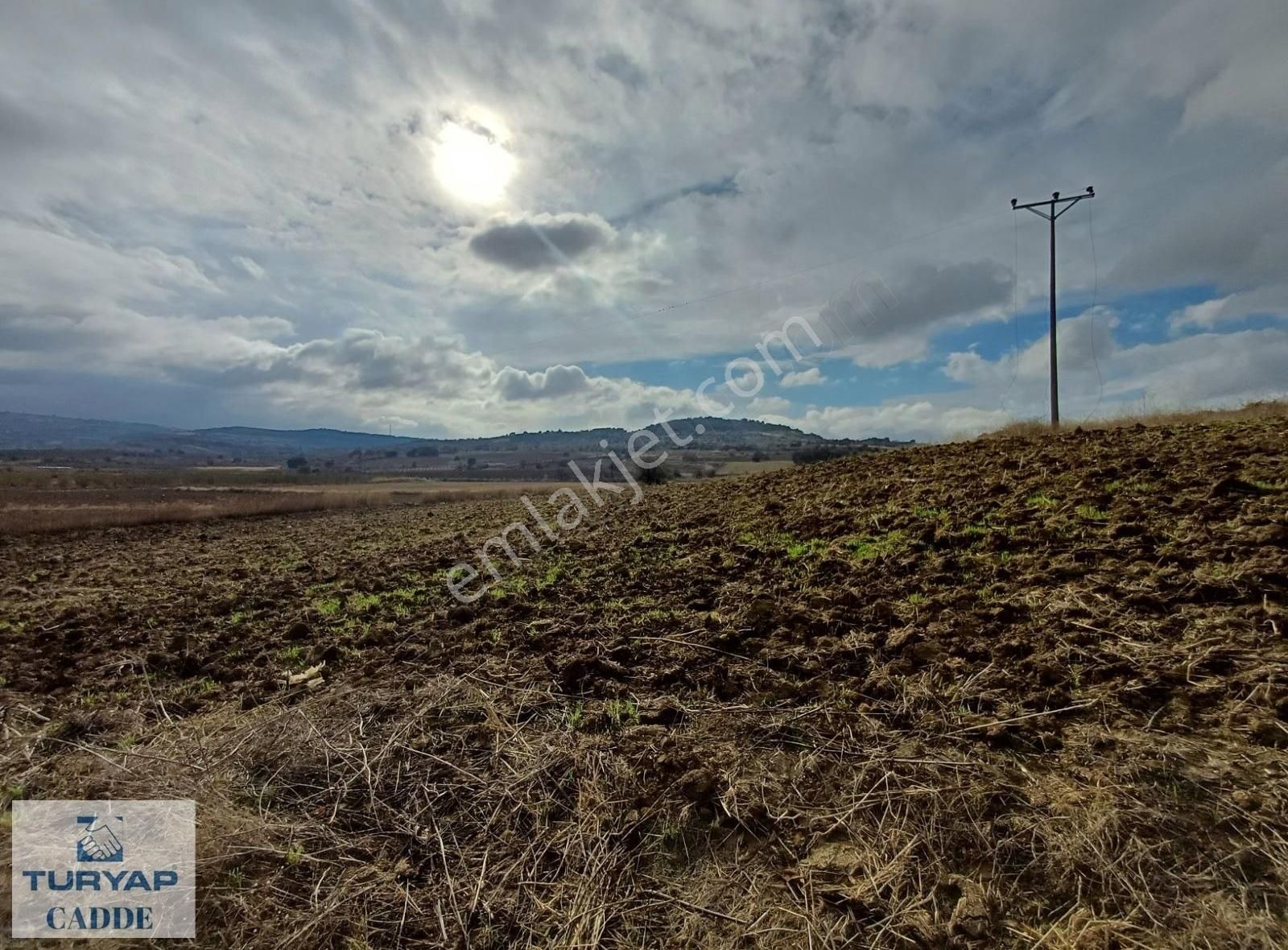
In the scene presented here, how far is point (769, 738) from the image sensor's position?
370 cm

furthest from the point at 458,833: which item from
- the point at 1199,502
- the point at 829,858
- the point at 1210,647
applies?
the point at 1199,502

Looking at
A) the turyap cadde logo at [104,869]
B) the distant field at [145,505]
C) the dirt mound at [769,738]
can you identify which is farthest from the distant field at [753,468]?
the turyap cadde logo at [104,869]

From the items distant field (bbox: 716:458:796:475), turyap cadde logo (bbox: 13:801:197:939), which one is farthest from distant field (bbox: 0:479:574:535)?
turyap cadde logo (bbox: 13:801:197:939)

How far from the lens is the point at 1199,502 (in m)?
5.80

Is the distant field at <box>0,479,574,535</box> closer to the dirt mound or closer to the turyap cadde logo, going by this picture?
the dirt mound

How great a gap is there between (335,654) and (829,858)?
498 cm

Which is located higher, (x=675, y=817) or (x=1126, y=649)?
(x=1126, y=649)

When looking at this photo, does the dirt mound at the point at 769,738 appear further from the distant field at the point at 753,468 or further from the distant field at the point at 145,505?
the distant field at the point at 145,505

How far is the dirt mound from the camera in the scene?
104 inches

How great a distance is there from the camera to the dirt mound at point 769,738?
8.70ft

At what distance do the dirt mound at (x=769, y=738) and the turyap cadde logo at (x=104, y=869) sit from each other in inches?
5.6

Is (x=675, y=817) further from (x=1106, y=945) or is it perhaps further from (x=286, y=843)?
(x=286, y=843)

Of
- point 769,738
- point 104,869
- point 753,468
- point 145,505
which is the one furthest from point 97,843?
point 753,468

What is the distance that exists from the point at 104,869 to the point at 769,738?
3.82 meters
